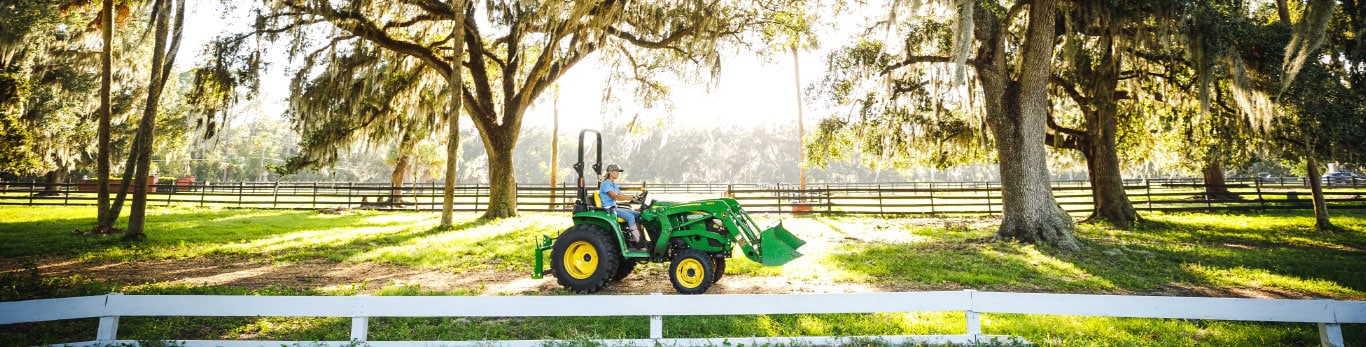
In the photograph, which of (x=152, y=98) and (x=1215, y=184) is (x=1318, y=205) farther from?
(x=152, y=98)

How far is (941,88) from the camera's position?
1234cm

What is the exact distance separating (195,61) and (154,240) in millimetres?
3943

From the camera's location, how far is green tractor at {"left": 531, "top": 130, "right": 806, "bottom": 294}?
4.98m

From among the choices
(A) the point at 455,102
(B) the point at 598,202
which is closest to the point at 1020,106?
(B) the point at 598,202

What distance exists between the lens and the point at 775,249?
16.3ft

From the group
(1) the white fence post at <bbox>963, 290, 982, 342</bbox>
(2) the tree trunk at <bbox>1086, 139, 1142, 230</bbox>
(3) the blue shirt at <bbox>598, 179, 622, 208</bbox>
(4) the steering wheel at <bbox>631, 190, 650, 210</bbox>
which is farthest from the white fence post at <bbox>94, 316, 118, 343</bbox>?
(2) the tree trunk at <bbox>1086, 139, 1142, 230</bbox>

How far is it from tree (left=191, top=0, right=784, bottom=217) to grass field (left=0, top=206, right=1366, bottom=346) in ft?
11.7

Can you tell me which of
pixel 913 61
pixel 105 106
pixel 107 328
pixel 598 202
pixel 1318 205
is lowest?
Result: pixel 107 328

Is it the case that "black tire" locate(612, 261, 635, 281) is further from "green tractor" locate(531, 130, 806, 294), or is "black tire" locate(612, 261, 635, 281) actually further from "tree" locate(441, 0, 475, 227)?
"tree" locate(441, 0, 475, 227)

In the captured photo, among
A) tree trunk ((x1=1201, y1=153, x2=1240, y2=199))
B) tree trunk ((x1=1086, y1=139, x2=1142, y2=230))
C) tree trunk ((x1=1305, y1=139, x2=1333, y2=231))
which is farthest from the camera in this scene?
tree trunk ((x1=1201, y1=153, x2=1240, y2=199))

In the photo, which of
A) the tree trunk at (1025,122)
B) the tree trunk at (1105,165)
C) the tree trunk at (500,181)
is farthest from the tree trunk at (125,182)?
the tree trunk at (1105,165)

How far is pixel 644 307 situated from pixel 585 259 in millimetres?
2302

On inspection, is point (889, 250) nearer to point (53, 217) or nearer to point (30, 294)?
point (30, 294)

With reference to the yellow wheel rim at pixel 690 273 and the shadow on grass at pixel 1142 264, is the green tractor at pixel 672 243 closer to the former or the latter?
the yellow wheel rim at pixel 690 273
